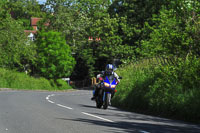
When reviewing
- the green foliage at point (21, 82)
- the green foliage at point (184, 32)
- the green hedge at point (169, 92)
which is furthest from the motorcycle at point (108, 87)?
the green foliage at point (21, 82)

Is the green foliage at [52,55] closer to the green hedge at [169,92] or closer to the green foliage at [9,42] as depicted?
the green foliage at [9,42]

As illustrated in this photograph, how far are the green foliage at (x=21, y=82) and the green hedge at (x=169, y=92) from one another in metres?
28.6

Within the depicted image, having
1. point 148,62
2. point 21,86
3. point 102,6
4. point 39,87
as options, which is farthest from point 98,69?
point 148,62

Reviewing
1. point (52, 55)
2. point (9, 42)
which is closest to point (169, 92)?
point (9, 42)

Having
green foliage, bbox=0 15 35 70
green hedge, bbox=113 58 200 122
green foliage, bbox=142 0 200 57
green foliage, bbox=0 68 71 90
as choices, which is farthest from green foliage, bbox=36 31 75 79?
Result: green foliage, bbox=142 0 200 57

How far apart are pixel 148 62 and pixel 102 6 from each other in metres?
40.9

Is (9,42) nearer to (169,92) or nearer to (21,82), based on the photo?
(21,82)

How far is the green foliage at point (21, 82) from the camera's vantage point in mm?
47088

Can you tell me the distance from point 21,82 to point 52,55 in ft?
34.1

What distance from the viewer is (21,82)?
49500 mm

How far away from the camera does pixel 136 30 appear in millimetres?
50969

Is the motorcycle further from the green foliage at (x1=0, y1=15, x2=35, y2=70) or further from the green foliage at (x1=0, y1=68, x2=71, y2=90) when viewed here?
the green foliage at (x1=0, y1=15, x2=35, y2=70)

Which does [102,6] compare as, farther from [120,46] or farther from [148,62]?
[148,62]

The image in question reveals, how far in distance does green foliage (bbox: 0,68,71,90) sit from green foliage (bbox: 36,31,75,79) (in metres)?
2.39
